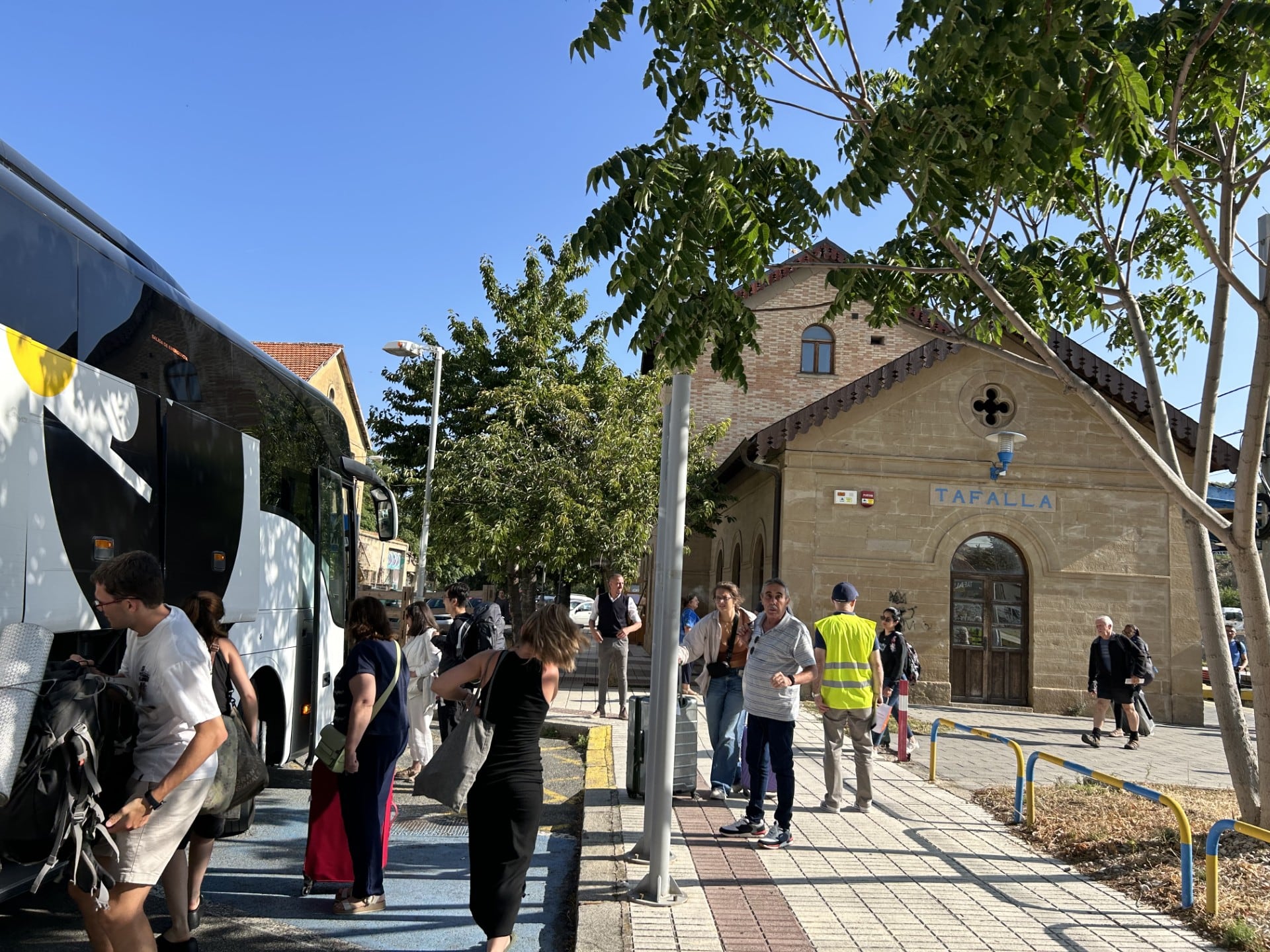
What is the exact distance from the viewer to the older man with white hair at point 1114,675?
1441 centimetres

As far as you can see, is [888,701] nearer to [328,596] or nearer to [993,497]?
[328,596]

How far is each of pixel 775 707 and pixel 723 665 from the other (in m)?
1.20

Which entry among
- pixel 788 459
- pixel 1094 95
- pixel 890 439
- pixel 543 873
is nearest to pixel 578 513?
pixel 788 459

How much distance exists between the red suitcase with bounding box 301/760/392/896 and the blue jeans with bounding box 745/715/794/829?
2.61 metres

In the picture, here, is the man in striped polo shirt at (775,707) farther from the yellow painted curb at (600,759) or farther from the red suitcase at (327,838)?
the red suitcase at (327,838)

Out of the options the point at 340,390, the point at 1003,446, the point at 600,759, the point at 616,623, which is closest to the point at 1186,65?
the point at 600,759

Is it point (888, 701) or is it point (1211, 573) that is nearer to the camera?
point (1211, 573)

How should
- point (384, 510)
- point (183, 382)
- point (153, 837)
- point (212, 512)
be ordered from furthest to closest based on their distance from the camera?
point (384, 510), point (212, 512), point (183, 382), point (153, 837)

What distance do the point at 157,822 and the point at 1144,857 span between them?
20.2 ft

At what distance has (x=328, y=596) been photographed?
373 inches

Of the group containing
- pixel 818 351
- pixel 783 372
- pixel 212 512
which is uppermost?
pixel 818 351

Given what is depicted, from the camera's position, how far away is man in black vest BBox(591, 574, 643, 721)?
44.4 feet

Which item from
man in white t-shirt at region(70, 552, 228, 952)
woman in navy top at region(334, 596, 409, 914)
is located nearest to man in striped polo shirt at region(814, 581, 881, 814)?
woman in navy top at region(334, 596, 409, 914)

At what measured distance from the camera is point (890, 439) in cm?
1938
